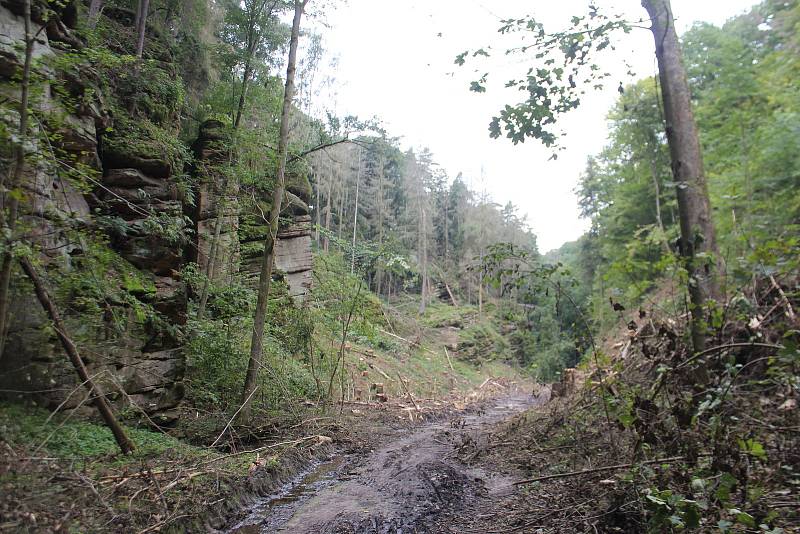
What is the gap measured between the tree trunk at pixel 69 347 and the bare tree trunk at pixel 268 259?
2852 millimetres

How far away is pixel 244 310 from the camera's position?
1065cm

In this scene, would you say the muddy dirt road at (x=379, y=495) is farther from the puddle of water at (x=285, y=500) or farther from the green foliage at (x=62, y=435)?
the green foliage at (x=62, y=435)

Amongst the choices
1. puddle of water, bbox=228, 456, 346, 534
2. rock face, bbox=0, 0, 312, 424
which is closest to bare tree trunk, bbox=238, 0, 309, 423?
rock face, bbox=0, 0, 312, 424

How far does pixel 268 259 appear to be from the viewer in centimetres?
928

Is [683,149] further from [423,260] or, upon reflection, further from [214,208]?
[423,260]

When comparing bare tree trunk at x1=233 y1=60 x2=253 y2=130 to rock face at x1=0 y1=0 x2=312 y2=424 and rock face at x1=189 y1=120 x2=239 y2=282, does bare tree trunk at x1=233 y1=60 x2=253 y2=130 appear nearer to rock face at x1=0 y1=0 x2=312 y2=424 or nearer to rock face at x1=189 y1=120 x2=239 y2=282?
rock face at x1=189 y1=120 x2=239 y2=282

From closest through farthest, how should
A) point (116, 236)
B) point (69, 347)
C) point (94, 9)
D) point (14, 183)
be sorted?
point (14, 183), point (69, 347), point (116, 236), point (94, 9)

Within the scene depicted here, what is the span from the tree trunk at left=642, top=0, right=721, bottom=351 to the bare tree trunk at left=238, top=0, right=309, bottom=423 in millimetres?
7057

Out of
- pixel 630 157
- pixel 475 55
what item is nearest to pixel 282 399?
pixel 475 55

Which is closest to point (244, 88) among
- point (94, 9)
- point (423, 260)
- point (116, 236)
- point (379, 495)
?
point (94, 9)

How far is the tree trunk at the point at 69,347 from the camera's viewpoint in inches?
186

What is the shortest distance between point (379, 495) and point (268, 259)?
5.42 m

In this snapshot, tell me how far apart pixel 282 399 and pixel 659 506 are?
901 centimetres

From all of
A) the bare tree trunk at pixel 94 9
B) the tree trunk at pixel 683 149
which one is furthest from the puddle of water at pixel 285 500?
the bare tree trunk at pixel 94 9
